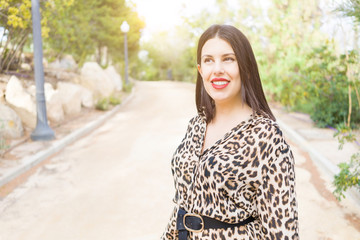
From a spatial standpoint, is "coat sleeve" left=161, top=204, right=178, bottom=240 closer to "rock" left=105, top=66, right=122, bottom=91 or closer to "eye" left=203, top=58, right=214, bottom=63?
"eye" left=203, top=58, right=214, bottom=63

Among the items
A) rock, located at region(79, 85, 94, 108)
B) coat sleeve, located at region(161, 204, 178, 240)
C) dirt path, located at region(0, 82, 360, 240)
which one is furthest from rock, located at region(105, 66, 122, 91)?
coat sleeve, located at region(161, 204, 178, 240)

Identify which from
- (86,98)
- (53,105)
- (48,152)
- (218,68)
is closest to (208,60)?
(218,68)

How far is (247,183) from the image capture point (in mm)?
1649

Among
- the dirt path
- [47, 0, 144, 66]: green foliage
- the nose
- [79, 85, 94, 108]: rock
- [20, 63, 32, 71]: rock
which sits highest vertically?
[47, 0, 144, 66]: green foliage

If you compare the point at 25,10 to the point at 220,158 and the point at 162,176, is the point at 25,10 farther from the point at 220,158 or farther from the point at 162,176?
the point at 220,158

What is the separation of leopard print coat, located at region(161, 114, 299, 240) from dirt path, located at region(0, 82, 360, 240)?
2.63 meters

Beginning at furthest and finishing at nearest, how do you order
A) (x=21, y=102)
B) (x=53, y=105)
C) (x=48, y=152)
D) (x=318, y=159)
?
(x=53, y=105) < (x=21, y=102) < (x=48, y=152) < (x=318, y=159)

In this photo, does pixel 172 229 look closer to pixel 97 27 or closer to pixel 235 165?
pixel 235 165

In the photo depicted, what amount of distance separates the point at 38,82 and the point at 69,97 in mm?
4123

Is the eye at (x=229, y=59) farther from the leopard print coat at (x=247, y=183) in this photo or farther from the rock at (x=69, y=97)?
the rock at (x=69, y=97)

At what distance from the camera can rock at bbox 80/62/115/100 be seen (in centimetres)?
1675

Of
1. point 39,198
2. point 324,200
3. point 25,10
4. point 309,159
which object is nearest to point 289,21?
point 309,159

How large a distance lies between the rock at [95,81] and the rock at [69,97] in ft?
9.17

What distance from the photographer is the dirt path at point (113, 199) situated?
172 inches
